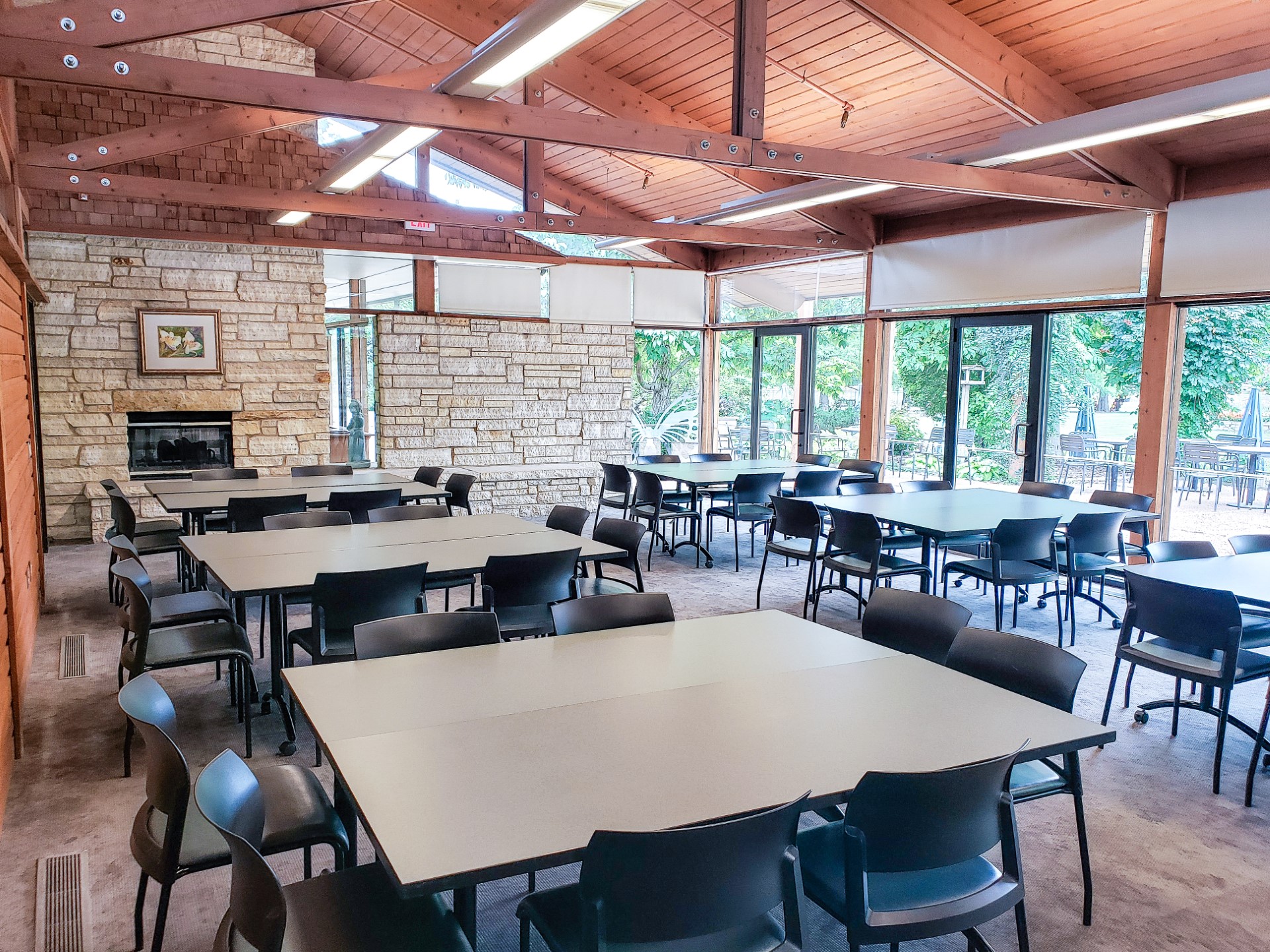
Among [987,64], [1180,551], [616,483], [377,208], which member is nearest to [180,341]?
[377,208]

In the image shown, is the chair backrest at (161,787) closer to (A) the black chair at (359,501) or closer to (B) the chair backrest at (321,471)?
(A) the black chair at (359,501)

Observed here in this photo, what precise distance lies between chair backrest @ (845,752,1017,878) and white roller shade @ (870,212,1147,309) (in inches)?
261

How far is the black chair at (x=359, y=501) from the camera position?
6.28 m

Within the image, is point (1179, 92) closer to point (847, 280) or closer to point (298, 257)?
point (847, 280)

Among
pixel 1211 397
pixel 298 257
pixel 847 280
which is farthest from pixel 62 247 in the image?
pixel 1211 397

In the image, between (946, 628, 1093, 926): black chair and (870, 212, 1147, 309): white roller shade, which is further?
(870, 212, 1147, 309): white roller shade

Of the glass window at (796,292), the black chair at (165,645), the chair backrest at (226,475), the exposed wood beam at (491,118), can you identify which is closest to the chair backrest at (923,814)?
the black chair at (165,645)

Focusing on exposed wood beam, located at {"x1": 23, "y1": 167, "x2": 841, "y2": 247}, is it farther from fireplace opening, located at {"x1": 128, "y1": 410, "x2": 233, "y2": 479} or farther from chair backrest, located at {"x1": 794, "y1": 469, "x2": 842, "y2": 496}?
chair backrest, located at {"x1": 794, "y1": 469, "x2": 842, "y2": 496}

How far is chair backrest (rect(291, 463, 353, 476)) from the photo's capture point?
25.6ft

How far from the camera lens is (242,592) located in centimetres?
367

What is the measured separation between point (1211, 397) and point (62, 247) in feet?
32.9

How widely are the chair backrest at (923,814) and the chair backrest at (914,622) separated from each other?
3.75ft

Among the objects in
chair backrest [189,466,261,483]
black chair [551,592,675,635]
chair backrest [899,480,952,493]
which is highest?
chair backrest [899,480,952,493]

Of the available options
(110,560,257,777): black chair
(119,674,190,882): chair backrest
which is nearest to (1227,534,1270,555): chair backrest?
(110,560,257,777): black chair
